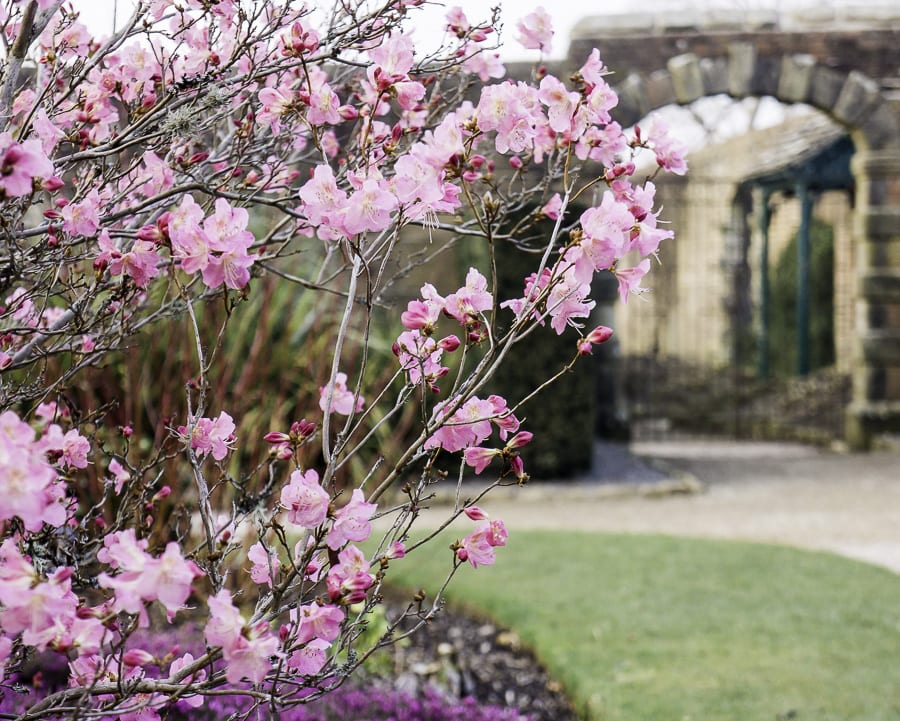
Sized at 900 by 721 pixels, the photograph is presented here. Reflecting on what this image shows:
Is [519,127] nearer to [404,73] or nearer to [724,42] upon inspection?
[404,73]

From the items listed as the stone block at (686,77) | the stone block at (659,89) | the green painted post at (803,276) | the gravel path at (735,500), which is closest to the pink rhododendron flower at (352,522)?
the gravel path at (735,500)

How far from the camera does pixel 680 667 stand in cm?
384

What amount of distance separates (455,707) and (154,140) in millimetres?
1988

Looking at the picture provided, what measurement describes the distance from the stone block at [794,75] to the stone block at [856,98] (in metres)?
0.51

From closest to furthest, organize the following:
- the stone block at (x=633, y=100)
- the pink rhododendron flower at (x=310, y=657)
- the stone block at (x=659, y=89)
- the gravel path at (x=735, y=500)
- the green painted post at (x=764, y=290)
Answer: the pink rhododendron flower at (x=310, y=657), the gravel path at (x=735, y=500), the stone block at (x=633, y=100), the stone block at (x=659, y=89), the green painted post at (x=764, y=290)

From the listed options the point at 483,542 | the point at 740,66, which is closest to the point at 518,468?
the point at 483,542

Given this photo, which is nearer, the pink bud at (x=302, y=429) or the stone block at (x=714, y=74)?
the pink bud at (x=302, y=429)

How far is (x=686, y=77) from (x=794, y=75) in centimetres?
121

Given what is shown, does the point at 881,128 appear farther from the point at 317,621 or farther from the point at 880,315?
the point at 317,621

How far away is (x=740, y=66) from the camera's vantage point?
10.1m

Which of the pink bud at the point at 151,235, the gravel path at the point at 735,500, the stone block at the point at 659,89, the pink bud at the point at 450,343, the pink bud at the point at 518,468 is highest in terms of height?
the stone block at the point at 659,89

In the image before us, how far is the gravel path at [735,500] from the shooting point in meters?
6.97

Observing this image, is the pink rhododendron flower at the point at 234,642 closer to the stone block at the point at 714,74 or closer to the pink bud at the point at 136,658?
the pink bud at the point at 136,658

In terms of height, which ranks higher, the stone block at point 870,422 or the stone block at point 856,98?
the stone block at point 856,98
